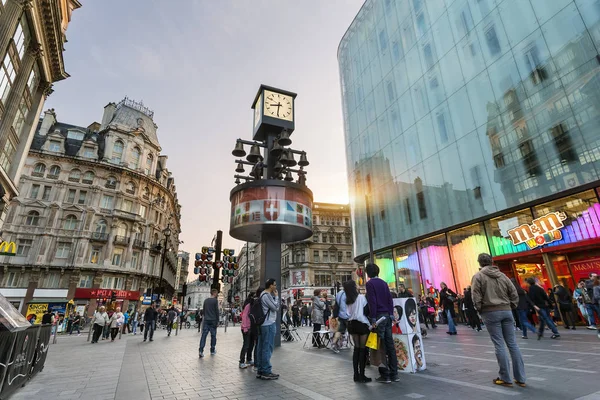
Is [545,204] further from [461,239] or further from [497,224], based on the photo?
[461,239]

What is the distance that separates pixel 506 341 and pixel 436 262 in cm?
1681

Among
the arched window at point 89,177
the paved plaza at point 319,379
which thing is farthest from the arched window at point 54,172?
the paved plaza at point 319,379

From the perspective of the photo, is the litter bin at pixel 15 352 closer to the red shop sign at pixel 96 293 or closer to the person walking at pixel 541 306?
the person walking at pixel 541 306

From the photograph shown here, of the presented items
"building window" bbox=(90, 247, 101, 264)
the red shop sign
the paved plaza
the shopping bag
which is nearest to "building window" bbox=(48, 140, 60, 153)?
"building window" bbox=(90, 247, 101, 264)

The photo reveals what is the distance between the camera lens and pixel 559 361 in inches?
248

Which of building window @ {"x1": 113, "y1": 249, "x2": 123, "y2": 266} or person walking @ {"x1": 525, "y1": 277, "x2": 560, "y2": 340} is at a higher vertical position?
building window @ {"x1": 113, "y1": 249, "x2": 123, "y2": 266}

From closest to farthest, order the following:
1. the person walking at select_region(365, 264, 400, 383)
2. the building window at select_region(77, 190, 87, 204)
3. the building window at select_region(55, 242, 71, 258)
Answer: the person walking at select_region(365, 264, 400, 383) → the building window at select_region(55, 242, 71, 258) → the building window at select_region(77, 190, 87, 204)

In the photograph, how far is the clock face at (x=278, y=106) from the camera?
45.9 feet

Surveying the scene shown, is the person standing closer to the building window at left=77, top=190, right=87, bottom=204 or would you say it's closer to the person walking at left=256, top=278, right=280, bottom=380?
the person walking at left=256, top=278, right=280, bottom=380

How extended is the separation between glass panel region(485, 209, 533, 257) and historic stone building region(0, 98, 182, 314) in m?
31.3

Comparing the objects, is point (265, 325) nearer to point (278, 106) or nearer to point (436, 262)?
point (278, 106)

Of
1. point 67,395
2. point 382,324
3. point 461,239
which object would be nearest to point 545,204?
point 461,239

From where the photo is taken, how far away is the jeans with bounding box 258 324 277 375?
611cm

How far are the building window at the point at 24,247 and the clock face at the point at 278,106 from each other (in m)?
39.8
